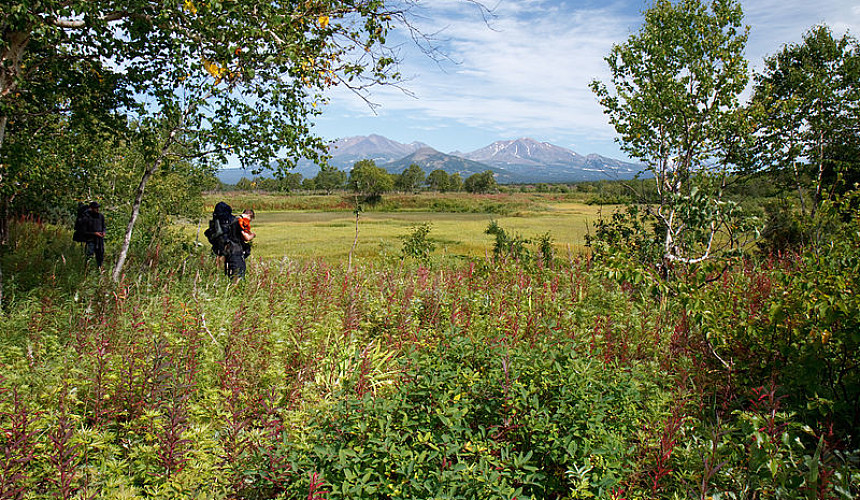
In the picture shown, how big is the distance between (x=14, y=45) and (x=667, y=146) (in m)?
10.5

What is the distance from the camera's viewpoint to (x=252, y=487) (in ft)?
10.6

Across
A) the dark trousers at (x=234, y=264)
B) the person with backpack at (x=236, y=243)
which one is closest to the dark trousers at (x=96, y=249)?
the person with backpack at (x=236, y=243)

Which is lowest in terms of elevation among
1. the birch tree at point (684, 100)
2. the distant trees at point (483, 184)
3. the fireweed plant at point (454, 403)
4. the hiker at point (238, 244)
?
the fireweed plant at point (454, 403)

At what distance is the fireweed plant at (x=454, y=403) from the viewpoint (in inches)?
117

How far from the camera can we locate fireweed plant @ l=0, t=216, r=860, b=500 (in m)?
2.96

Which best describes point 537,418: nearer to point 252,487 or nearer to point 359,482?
point 359,482

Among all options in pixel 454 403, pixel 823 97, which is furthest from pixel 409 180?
pixel 454 403

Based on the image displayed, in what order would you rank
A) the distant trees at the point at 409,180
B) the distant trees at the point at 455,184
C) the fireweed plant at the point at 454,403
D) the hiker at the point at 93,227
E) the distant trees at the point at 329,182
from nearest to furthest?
the fireweed plant at the point at 454,403
the hiker at the point at 93,227
the distant trees at the point at 329,182
the distant trees at the point at 409,180
the distant trees at the point at 455,184

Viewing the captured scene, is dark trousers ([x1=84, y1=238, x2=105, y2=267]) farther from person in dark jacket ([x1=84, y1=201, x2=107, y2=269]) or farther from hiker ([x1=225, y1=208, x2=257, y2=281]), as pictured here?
hiker ([x1=225, y1=208, x2=257, y2=281])

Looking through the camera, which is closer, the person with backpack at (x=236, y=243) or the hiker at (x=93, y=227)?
the person with backpack at (x=236, y=243)

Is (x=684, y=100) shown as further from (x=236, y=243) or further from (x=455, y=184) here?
(x=455, y=184)

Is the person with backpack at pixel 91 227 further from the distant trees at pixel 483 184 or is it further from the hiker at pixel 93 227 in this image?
the distant trees at pixel 483 184

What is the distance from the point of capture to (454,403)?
342 centimetres

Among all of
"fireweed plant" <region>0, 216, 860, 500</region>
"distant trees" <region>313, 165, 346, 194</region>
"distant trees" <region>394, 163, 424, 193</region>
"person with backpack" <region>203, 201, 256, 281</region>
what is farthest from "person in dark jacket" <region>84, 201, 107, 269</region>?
"distant trees" <region>394, 163, 424, 193</region>
